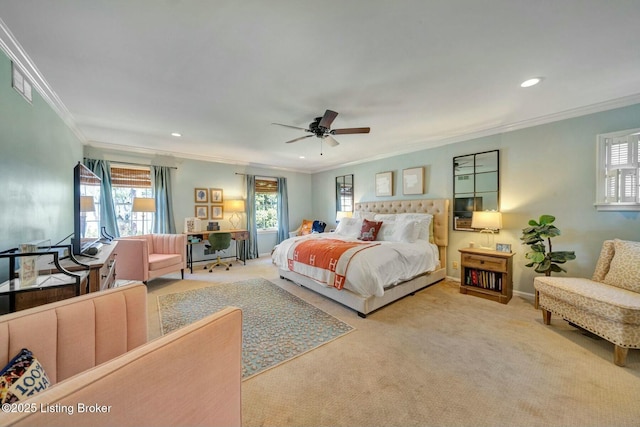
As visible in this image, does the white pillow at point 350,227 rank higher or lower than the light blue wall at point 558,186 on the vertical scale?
lower

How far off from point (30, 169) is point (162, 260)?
2052 mm

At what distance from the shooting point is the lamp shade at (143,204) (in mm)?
4293

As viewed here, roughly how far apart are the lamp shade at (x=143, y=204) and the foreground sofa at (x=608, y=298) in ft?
19.3

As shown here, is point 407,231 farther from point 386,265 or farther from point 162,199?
point 162,199

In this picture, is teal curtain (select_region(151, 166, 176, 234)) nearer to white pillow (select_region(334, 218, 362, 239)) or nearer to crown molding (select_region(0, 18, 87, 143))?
crown molding (select_region(0, 18, 87, 143))

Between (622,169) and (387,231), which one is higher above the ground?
(622,169)

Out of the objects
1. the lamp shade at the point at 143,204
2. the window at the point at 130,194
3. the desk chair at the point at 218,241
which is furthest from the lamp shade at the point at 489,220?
the window at the point at 130,194

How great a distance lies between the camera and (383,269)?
9.74 ft

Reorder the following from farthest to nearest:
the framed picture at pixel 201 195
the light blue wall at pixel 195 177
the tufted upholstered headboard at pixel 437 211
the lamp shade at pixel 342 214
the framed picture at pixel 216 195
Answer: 1. the lamp shade at pixel 342 214
2. the framed picture at pixel 216 195
3. the framed picture at pixel 201 195
4. the light blue wall at pixel 195 177
5. the tufted upholstered headboard at pixel 437 211

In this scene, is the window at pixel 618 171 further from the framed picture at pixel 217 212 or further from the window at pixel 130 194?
the window at pixel 130 194

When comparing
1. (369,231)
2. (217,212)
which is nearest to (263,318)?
(369,231)

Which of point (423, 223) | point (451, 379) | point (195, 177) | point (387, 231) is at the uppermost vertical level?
point (195, 177)

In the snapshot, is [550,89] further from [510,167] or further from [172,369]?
[172,369]

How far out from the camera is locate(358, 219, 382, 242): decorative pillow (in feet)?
13.4
